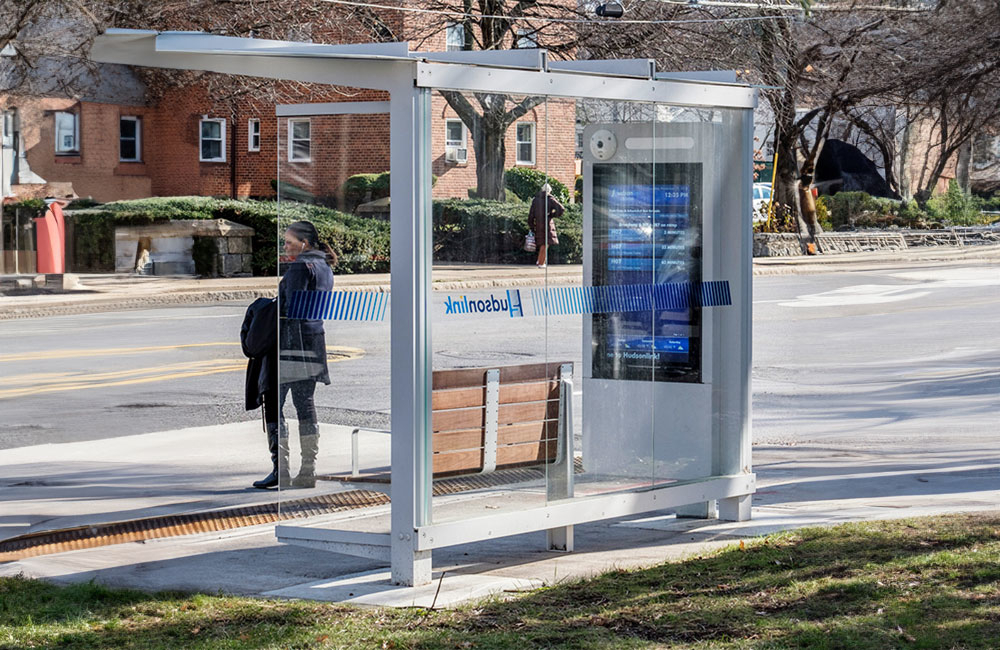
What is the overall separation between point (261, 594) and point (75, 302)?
21429mm

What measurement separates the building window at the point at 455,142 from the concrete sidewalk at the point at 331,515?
1.65 metres

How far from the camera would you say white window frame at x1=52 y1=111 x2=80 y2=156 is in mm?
43688

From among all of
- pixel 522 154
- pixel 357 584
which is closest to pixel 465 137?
pixel 522 154

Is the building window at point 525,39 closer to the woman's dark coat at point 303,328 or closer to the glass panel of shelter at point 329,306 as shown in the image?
the glass panel of shelter at point 329,306

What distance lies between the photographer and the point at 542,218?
716 centimetres

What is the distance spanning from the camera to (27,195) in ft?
135

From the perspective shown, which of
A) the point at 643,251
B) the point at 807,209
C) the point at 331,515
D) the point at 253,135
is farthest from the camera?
the point at 253,135

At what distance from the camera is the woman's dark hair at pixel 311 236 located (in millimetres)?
6863

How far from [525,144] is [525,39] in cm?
1881

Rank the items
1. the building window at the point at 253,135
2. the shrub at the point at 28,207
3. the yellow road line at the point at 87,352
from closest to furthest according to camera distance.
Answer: the yellow road line at the point at 87,352
the shrub at the point at 28,207
the building window at the point at 253,135

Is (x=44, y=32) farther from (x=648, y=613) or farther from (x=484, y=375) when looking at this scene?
(x=648, y=613)

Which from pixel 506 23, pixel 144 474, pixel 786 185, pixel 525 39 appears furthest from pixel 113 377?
pixel 786 185

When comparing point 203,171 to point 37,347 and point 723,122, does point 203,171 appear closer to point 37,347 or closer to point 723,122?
point 37,347

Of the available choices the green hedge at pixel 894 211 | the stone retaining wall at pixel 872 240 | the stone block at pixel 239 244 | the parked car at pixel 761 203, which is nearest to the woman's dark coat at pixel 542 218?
the stone block at pixel 239 244
